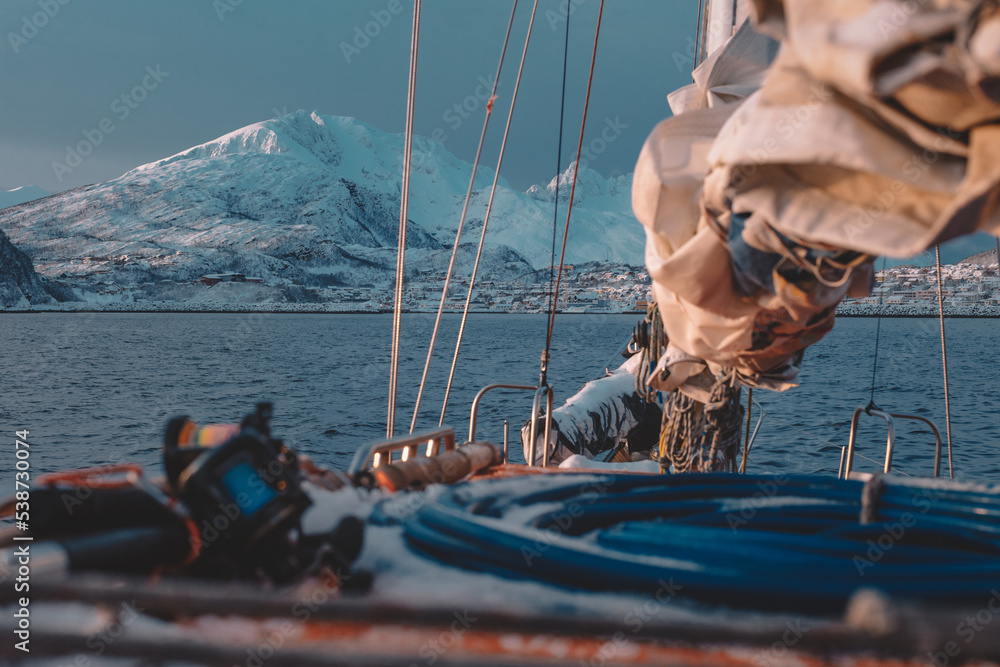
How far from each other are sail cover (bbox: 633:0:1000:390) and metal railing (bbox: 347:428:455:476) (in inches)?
50.0

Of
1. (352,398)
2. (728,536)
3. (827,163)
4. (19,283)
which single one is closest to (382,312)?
(19,283)

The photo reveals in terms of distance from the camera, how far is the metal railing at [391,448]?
2.51m

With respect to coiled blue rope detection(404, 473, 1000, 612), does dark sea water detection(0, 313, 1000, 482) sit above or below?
below

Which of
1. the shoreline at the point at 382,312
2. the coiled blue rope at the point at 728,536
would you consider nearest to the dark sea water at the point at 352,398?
the coiled blue rope at the point at 728,536

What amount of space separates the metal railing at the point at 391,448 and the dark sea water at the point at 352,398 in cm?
480

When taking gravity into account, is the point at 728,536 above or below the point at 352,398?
above

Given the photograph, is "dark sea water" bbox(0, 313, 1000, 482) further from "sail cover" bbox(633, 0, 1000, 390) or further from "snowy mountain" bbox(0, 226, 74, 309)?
"snowy mountain" bbox(0, 226, 74, 309)

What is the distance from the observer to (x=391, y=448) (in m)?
2.67

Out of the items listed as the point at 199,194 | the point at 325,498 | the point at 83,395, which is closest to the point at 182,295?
the point at 199,194

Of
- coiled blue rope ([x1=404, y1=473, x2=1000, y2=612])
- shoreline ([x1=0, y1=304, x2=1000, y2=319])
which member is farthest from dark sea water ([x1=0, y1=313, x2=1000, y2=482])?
shoreline ([x1=0, y1=304, x2=1000, y2=319])

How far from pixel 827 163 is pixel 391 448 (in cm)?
193

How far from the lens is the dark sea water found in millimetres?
14664

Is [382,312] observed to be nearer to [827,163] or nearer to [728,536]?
[728,536]

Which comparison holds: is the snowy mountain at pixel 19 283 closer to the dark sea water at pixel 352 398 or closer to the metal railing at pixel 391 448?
the dark sea water at pixel 352 398
